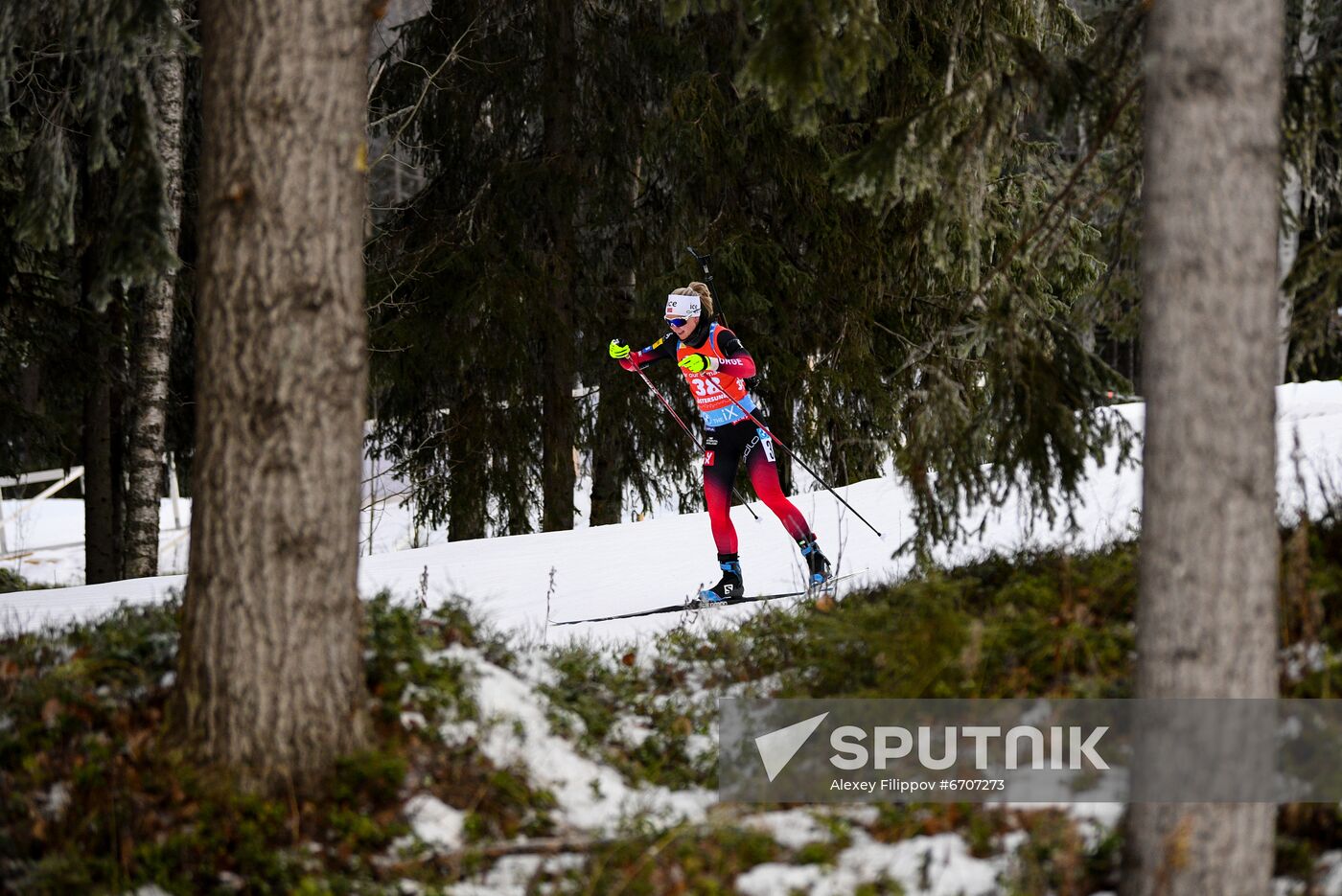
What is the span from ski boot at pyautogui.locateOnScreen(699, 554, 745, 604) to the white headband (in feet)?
6.23

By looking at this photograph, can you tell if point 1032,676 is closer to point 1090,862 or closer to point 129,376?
point 1090,862

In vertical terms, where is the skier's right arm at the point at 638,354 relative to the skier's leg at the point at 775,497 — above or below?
above

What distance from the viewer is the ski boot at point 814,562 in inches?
332

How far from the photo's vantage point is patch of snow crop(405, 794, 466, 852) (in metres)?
4.01

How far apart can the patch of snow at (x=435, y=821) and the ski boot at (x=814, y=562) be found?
457 centimetres

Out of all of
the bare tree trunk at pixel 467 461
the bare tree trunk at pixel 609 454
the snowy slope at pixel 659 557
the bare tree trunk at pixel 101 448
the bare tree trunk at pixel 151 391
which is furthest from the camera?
the bare tree trunk at pixel 609 454

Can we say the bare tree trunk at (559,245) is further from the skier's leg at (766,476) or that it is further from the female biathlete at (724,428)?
the skier's leg at (766,476)

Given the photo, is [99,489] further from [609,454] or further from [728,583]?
[728,583]

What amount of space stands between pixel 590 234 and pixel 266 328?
31.3 ft

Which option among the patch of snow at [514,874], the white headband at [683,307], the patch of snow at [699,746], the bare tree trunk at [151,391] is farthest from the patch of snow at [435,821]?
the bare tree trunk at [151,391]

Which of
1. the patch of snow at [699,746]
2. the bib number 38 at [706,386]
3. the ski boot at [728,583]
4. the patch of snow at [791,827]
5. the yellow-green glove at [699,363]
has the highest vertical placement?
the yellow-green glove at [699,363]

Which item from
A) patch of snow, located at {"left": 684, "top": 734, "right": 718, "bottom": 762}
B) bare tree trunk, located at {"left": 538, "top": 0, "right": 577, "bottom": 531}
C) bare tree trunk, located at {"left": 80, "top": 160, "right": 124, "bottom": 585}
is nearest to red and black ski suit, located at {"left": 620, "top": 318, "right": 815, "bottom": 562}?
patch of snow, located at {"left": 684, "top": 734, "right": 718, "bottom": 762}

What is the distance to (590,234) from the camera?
13.5 m

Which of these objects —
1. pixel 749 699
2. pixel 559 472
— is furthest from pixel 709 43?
pixel 749 699
